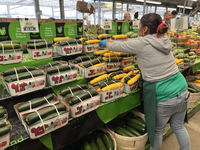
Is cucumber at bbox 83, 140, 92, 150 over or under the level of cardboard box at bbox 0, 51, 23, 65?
under

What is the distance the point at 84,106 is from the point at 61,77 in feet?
1.58

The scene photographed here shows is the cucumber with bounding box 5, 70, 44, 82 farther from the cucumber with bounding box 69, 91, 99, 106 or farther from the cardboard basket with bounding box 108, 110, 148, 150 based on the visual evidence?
the cardboard basket with bounding box 108, 110, 148, 150

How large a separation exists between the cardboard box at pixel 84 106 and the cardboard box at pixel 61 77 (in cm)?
28

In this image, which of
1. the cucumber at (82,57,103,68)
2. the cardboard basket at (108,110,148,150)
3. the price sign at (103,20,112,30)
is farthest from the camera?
the price sign at (103,20,112,30)

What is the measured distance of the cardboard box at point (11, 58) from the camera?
1710mm

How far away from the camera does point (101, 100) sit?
6.37 feet

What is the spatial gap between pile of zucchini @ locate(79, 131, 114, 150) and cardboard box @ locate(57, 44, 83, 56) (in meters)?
1.32

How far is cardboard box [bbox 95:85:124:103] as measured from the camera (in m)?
1.92

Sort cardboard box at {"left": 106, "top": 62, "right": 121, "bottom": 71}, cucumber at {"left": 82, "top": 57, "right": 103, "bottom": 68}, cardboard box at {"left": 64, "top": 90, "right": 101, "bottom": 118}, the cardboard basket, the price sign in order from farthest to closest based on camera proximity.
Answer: the price sign < cardboard box at {"left": 106, "top": 62, "right": 121, "bottom": 71} < cucumber at {"left": 82, "top": 57, "right": 103, "bottom": 68} < the cardboard basket < cardboard box at {"left": 64, "top": 90, "right": 101, "bottom": 118}

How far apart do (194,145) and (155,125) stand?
1.44 metres

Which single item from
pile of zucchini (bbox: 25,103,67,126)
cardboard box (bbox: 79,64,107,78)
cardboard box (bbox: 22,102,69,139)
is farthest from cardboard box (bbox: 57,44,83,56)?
cardboard box (bbox: 22,102,69,139)

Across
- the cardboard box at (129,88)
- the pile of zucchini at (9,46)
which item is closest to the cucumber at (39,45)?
the pile of zucchini at (9,46)

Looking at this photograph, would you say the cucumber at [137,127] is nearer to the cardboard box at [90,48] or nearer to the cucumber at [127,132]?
the cucumber at [127,132]

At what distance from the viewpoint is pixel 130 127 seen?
7.70ft
